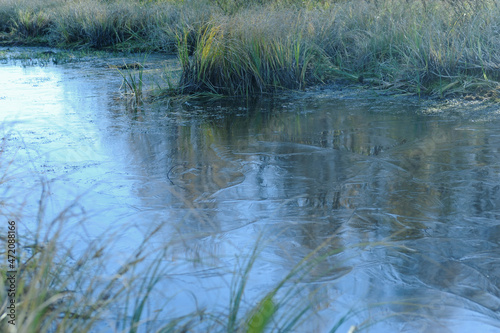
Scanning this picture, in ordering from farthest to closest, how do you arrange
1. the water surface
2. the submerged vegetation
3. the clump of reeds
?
the clump of reeds < the submerged vegetation < the water surface

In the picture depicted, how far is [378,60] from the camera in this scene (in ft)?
24.4

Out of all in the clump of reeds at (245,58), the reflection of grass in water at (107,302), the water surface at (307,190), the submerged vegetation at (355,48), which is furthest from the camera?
the clump of reeds at (245,58)

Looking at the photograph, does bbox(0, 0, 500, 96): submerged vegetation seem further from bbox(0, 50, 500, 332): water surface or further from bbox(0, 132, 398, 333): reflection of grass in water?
bbox(0, 132, 398, 333): reflection of grass in water

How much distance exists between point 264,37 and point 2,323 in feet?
18.1

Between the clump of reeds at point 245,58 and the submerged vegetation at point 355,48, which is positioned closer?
the submerged vegetation at point 355,48

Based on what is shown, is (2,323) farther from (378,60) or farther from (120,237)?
(378,60)

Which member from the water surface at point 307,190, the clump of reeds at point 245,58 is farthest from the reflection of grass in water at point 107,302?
the clump of reeds at point 245,58

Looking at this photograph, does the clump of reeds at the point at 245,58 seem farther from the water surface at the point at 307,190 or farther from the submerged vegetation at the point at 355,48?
the water surface at the point at 307,190

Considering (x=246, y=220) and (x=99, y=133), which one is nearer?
(x=246, y=220)

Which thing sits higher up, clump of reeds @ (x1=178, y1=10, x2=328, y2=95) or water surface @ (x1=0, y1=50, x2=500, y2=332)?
clump of reeds @ (x1=178, y1=10, x2=328, y2=95)

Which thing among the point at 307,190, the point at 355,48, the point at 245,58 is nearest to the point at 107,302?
the point at 307,190

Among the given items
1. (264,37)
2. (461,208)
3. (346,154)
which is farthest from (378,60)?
(461,208)

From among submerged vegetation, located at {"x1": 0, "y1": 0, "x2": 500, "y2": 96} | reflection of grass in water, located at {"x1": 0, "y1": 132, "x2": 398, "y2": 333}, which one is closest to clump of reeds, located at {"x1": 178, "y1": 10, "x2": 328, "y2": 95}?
submerged vegetation, located at {"x1": 0, "y1": 0, "x2": 500, "y2": 96}

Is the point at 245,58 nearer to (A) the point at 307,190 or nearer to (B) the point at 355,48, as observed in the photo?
(B) the point at 355,48
